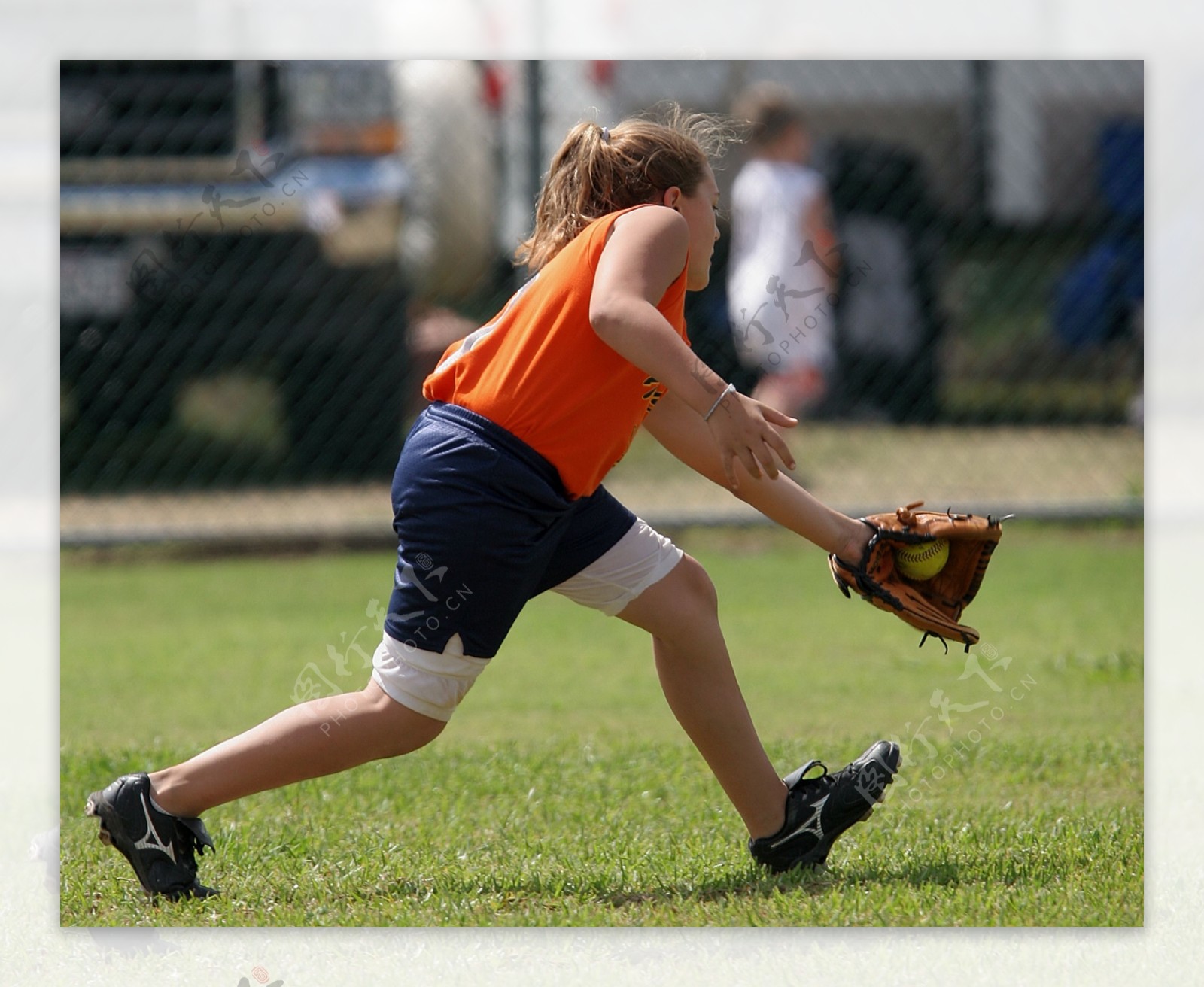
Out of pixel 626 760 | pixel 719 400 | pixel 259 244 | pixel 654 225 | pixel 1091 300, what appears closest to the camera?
pixel 719 400

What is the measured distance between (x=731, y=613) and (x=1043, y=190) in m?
6.77

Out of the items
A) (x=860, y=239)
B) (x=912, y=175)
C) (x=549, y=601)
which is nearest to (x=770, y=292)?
(x=549, y=601)

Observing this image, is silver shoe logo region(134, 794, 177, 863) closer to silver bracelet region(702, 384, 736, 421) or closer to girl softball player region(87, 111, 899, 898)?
girl softball player region(87, 111, 899, 898)

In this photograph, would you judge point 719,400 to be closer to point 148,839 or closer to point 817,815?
point 817,815

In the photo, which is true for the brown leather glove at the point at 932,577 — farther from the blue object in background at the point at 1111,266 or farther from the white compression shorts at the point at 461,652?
the blue object in background at the point at 1111,266

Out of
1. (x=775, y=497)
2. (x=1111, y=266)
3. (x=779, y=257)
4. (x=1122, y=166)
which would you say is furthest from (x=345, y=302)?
(x=1122, y=166)

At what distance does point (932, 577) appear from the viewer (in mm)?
3225

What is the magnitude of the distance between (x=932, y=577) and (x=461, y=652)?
42.2 inches

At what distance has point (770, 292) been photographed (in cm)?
744

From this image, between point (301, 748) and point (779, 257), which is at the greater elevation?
point (779, 257)

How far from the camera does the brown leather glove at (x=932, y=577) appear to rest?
3.11 metres

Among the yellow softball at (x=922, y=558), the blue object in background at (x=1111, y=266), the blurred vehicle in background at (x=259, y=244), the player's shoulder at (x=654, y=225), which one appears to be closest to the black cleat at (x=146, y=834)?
the player's shoulder at (x=654, y=225)

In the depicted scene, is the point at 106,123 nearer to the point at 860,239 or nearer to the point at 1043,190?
the point at 860,239

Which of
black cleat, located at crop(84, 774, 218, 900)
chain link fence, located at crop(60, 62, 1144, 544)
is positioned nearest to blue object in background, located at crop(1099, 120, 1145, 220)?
chain link fence, located at crop(60, 62, 1144, 544)
